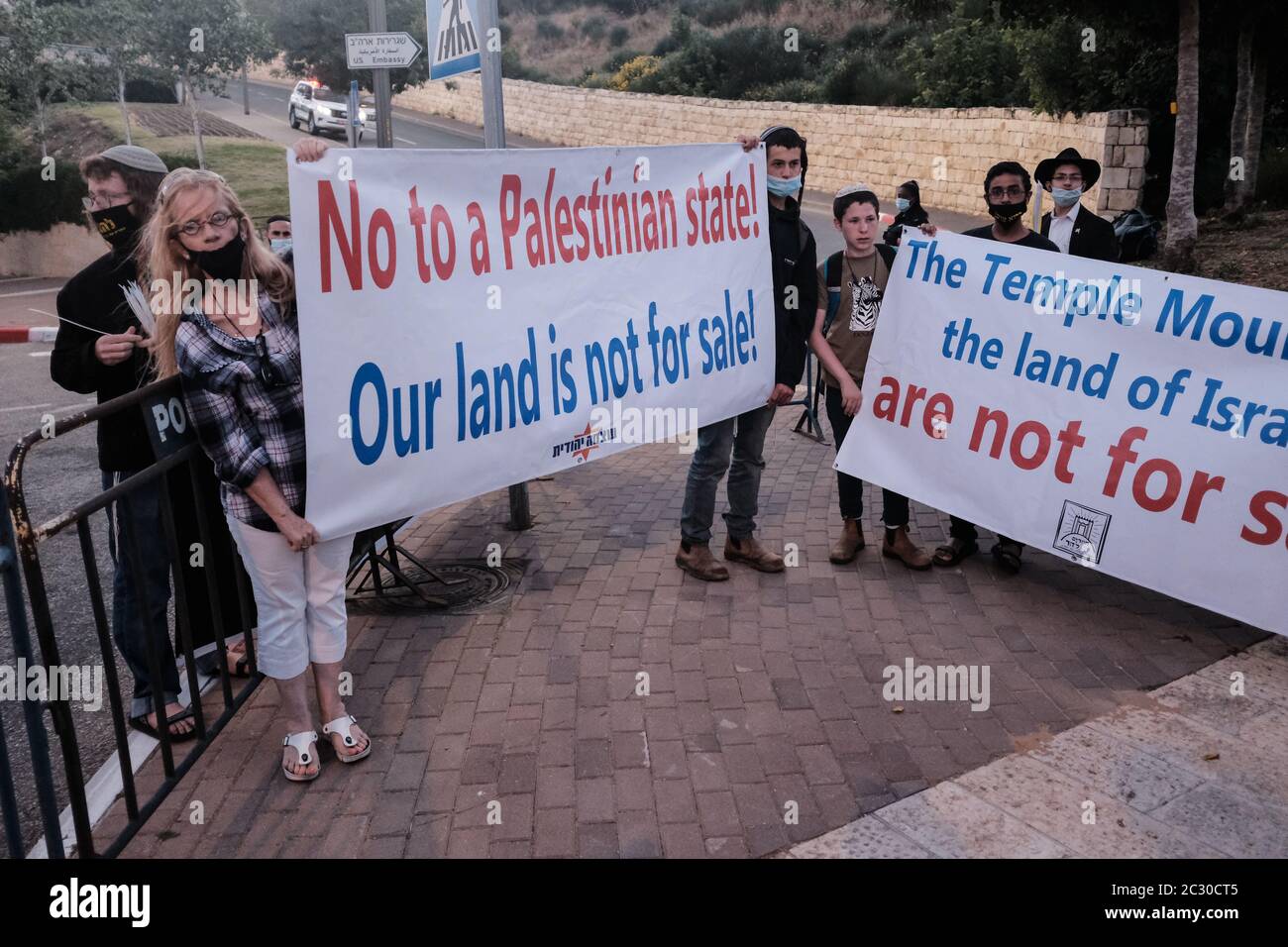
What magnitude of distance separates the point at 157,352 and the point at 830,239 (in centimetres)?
1768

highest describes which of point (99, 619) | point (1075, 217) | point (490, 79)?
point (490, 79)

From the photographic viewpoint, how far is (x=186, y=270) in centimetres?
342

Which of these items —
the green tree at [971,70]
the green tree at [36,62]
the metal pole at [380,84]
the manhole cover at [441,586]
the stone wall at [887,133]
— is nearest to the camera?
the manhole cover at [441,586]

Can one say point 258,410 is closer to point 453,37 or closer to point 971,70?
point 453,37

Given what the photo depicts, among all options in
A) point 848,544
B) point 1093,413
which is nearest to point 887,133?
point 848,544

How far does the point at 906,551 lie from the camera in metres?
5.47

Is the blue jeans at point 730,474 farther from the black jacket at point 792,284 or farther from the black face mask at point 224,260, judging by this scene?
the black face mask at point 224,260

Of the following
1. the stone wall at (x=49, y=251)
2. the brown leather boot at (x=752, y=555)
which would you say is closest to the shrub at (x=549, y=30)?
the stone wall at (x=49, y=251)

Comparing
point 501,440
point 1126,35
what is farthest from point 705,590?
point 1126,35

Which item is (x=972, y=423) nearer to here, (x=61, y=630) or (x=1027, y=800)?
(x=1027, y=800)

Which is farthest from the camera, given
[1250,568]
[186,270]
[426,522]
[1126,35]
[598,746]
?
[1126,35]

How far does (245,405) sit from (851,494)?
313 cm

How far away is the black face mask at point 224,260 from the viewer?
134 inches

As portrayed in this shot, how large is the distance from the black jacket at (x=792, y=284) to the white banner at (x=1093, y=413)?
0.36m
